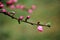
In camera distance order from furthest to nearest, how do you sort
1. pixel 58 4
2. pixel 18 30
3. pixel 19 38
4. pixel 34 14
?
pixel 58 4 < pixel 34 14 < pixel 18 30 < pixel 19 38

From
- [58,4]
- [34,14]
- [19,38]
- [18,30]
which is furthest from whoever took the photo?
[58,4]

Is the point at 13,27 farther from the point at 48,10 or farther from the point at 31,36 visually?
the point at 48,10

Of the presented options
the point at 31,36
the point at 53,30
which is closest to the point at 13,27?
the point at 31,36

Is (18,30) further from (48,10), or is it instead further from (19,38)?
(48,10)

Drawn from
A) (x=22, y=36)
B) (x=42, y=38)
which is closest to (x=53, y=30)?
(x=42, y=38)

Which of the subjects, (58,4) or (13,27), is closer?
(13,27)

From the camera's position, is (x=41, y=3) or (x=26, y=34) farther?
(x=41, y=3)
